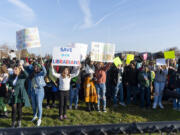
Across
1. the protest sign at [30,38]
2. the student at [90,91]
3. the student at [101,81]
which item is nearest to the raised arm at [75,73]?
the student at [90,91]

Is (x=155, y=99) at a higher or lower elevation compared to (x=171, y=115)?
higher

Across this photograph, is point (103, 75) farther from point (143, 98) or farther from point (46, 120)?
point (46, 120)

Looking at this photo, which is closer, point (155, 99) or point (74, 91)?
point (74, 91)

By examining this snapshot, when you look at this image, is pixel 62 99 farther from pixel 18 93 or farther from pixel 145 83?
pixel 145 83

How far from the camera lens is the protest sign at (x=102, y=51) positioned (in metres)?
7.02

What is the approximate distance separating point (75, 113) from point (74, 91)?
981mm

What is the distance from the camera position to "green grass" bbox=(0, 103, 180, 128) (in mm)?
5828

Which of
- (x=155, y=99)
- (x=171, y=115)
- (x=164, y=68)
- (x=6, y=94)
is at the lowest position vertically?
(x=171, y=115)

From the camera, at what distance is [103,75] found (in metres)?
6.98

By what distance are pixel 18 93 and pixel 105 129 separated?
4202 mm

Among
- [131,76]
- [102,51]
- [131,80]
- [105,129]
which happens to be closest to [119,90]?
[131,80]

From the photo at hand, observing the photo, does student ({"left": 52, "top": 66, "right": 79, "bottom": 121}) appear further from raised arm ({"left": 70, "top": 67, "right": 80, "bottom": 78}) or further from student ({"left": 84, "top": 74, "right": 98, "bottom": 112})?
student ({"left": 84, "top": 74, "right": 98, "bottom": 112})

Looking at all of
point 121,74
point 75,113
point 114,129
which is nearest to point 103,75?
point 121,74

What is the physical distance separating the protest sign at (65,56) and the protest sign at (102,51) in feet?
3.85
